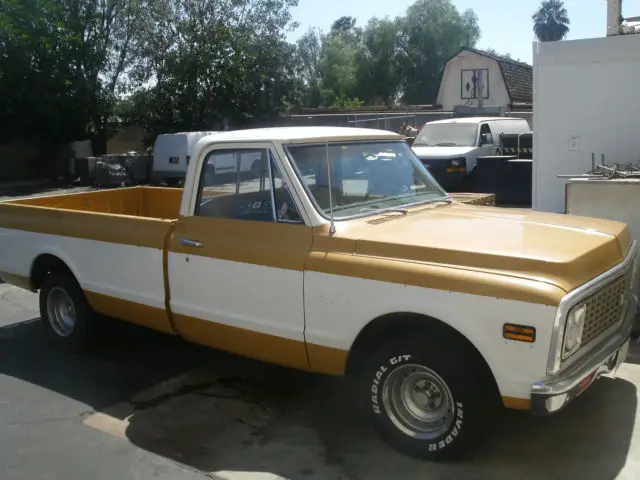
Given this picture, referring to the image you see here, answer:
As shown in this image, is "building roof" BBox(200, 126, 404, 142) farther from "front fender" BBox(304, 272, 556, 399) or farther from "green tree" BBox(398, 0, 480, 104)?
"green tree" BBox(398, 0, 480, 104)

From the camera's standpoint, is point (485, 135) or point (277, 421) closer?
point (277, 421)

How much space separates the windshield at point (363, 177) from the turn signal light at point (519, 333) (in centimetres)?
139

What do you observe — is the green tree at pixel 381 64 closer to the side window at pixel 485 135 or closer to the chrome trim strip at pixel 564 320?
the side window at pixel 485 135

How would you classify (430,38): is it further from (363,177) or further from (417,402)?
(417,402)

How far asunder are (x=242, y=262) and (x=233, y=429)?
3.61ft

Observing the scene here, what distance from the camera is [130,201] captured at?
7664 mm

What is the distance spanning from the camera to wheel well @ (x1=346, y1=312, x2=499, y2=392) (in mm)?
3703

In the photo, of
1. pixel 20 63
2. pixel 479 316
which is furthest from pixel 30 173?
pixel 479 316

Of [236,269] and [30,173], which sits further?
[30,173]

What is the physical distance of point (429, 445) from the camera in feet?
12.6

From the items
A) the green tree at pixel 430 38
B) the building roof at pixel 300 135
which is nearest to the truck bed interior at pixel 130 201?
the building roof at pixel 300 135

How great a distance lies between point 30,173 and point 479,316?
91.7ft

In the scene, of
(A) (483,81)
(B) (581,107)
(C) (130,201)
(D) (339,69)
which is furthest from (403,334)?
(D) (339,69)

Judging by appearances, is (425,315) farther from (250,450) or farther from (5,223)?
(5,223)
